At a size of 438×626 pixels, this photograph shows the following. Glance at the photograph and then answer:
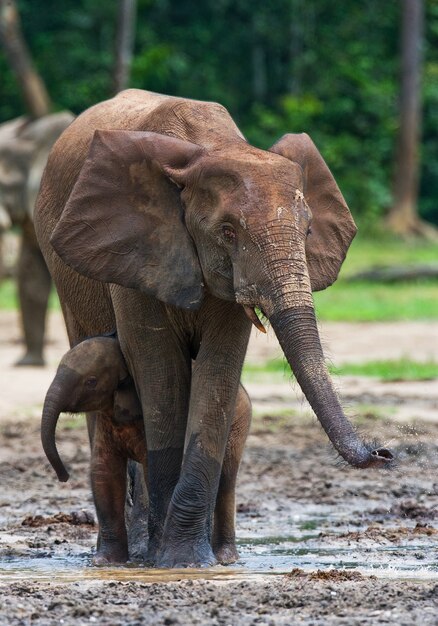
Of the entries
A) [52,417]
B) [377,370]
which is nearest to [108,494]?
[52,417]

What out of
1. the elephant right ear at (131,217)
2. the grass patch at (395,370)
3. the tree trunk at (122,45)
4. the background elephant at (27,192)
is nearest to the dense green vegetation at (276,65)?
the tree trunk at (122,45)

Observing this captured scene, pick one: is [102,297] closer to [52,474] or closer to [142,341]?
[142,341]

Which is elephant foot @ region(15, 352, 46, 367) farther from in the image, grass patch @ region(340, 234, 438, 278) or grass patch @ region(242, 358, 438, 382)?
grass patch @ region(340, 234, 438, 278)

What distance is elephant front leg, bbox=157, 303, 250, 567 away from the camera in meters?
7.05

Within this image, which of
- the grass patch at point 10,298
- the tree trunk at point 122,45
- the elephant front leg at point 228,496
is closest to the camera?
the elephant front leg at point 228,496

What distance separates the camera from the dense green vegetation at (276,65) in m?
34.7

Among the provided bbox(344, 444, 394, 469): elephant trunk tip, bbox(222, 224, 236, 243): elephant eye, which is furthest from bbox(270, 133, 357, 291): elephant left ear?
bbox(344, 444, 394, 469): elephant trunk tip

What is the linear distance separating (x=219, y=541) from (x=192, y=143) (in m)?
1.88

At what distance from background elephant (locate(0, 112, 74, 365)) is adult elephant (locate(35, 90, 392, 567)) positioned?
29.7 ft

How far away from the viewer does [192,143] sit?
7.02 m

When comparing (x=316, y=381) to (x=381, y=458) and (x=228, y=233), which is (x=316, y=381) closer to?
(x=381, y=458)

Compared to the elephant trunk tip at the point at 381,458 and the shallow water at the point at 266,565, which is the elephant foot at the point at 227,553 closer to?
the shallow water at the point at 266,565

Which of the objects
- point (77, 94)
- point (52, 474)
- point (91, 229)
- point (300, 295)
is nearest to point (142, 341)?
point (91, 229)

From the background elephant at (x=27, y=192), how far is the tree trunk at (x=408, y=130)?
15.5 m
